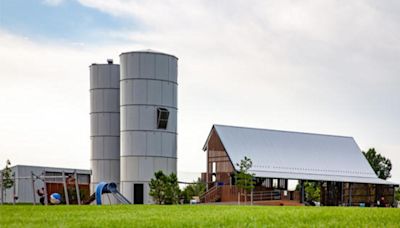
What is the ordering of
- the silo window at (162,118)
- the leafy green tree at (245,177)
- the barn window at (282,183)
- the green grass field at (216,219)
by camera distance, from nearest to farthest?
the green grass field at (216,219), the silo window at (162,118), the leafy green tree at (245,177), the barn window at (282,183)

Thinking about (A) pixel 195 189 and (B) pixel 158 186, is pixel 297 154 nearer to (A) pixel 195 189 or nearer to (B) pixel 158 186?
(A) pixel 195 189

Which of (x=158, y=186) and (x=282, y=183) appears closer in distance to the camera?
(x=158, y=186)

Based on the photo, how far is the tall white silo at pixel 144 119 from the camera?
43.1 m

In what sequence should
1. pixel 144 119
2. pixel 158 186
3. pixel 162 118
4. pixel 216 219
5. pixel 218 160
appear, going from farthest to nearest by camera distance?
pixel 218 160 < pixel 162 118 < pixel 144 119 < pixel 158 186 < pixel 216 219

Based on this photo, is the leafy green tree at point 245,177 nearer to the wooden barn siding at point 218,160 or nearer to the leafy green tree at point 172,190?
the wooden barn siding at point 218,160

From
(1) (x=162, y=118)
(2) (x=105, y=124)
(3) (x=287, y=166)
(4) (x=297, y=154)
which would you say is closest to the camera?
(1) (x=162, y=118)

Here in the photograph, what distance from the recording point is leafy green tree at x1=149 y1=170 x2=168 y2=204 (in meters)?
41.0

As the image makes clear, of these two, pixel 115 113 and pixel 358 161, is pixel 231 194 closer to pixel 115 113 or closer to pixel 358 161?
pixel 115 113

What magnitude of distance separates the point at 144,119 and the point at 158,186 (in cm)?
499

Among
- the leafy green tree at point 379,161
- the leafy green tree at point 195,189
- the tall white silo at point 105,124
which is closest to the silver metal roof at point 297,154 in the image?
the leafy green tree at point 195,189

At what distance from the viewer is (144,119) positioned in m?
43.0

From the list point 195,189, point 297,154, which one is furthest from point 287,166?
point 195,189

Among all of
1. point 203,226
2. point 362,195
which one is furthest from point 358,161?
point 203,226

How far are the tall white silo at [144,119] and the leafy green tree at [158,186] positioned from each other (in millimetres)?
1900
